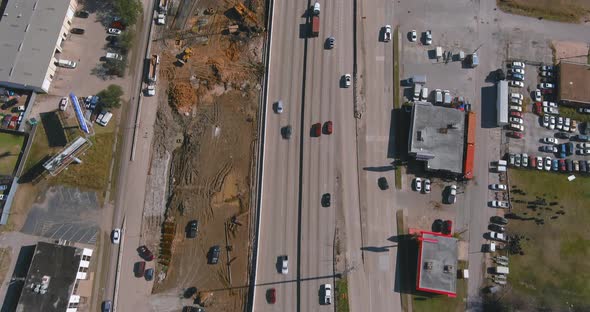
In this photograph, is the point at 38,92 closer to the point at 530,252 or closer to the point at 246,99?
the point at 246,99

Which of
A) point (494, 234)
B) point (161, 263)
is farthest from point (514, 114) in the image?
point (161, 263)

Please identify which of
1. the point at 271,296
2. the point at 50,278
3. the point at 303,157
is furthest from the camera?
the point at 303,157

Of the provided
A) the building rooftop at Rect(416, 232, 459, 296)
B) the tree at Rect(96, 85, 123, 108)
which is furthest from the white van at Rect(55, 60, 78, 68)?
the building rooftop at Rect(416, 232, 459, 296)

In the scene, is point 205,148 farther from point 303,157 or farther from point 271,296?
point 271,296

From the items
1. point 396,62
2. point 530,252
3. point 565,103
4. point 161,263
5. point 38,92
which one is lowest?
point 161,263

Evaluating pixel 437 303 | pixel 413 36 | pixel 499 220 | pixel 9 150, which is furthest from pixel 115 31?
pixel 499 220

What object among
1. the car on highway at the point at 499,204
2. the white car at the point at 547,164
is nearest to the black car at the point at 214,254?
the car on highway at the point at 499,204

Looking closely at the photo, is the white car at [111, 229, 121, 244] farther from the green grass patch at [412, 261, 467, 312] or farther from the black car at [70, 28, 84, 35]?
the green grass patch at [412, 261, 467, 312]
